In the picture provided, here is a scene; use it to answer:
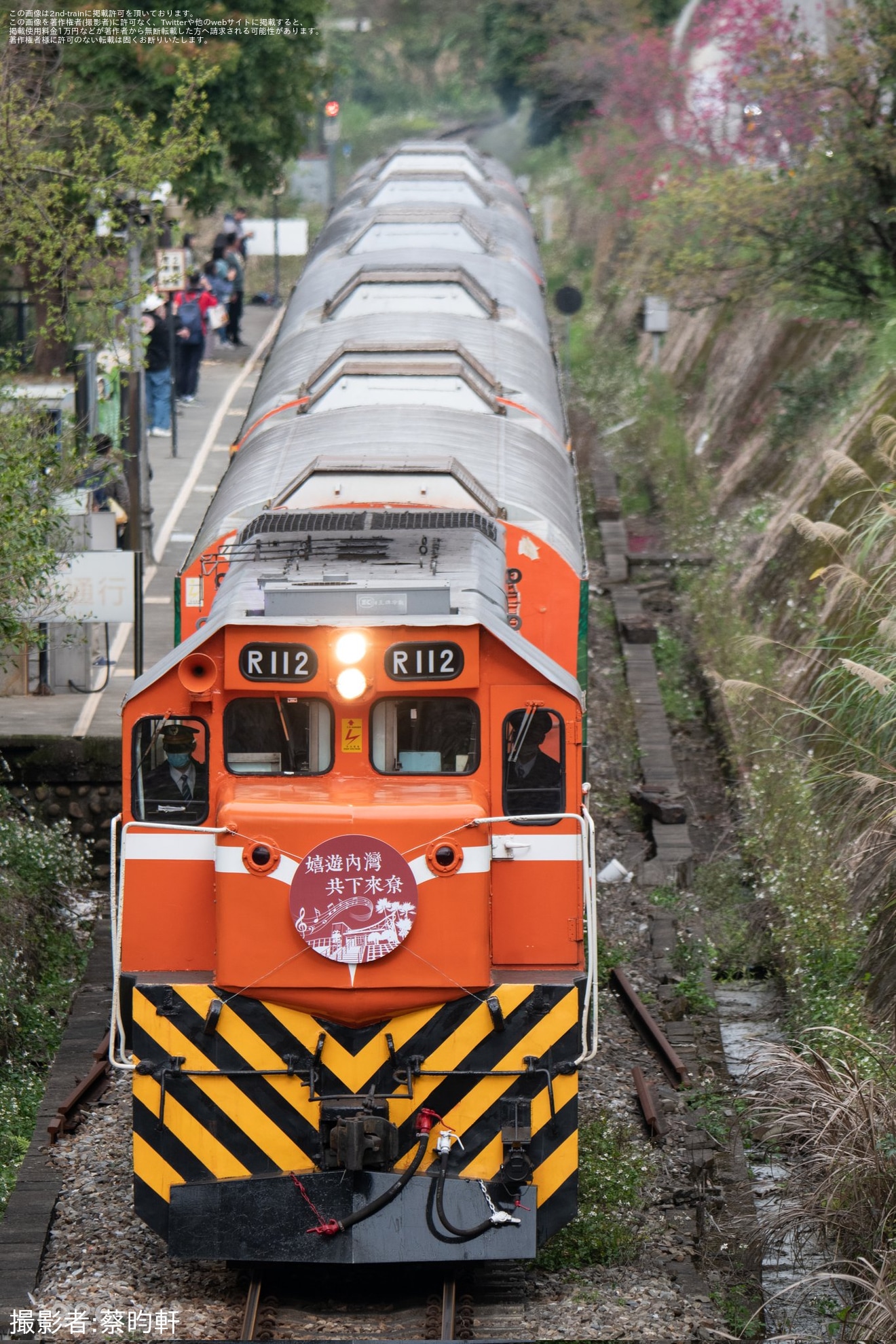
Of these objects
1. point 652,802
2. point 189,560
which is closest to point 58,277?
point 189,560

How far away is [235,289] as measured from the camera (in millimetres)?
28734

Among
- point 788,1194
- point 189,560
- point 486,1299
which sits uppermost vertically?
point 189,560

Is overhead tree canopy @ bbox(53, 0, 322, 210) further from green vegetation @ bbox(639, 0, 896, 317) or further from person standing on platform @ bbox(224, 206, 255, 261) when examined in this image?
green vegetation @ bbox(639, 0, 896, 317)

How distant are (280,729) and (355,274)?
8.73 meters

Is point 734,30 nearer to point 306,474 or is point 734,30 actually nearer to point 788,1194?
point 306,474

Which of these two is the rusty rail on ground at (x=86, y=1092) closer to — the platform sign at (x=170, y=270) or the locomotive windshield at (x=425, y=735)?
the locomotive windshield at (x=425, y=735)

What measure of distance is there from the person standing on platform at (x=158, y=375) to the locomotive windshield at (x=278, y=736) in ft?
44.8

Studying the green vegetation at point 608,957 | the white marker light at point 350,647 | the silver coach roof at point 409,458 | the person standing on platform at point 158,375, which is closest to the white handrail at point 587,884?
the white marker light at point 350,647

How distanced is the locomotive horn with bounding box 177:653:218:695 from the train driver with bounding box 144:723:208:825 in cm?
25

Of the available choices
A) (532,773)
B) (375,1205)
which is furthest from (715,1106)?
(532,773)

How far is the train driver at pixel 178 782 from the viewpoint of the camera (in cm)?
820

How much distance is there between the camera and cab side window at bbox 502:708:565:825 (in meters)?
8.14

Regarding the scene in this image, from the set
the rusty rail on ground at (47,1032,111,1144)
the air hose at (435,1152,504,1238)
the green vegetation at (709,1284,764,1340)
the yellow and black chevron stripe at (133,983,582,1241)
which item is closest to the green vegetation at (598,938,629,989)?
the rusty rail on ground at (47,1032,111,1144)

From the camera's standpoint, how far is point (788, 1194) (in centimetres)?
827
